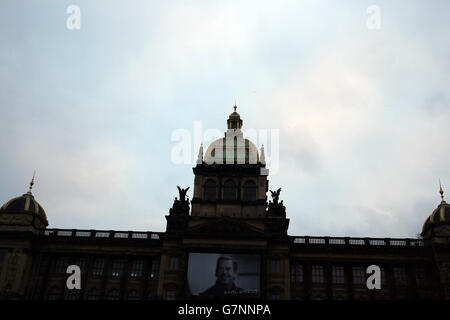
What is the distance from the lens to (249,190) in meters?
65.6

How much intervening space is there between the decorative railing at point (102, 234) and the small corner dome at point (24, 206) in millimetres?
3161

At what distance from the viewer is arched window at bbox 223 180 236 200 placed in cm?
6519

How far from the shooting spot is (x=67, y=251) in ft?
201

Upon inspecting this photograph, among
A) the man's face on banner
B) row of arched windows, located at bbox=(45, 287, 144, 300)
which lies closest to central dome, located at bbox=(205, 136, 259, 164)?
the man's face on banner

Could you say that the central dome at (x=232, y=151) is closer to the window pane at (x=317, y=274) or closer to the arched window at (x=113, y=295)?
the window pane at (x=317, y=274)

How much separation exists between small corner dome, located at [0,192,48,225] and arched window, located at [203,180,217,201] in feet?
79.1

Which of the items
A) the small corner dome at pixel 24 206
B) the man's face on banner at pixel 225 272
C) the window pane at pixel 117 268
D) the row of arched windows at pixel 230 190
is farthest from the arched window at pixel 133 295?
the small corner dome at pixel 24 206

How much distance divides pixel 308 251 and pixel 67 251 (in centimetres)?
3307

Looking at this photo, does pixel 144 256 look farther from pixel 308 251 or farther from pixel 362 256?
pixel 362 256

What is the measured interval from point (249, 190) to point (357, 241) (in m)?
16.7

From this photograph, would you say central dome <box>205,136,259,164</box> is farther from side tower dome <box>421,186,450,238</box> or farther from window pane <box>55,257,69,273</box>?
side tower dome <box>421,186,450,238</box>

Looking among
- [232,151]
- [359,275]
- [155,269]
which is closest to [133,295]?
[155,269]

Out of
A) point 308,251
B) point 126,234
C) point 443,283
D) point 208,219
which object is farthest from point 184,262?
point 443,283
